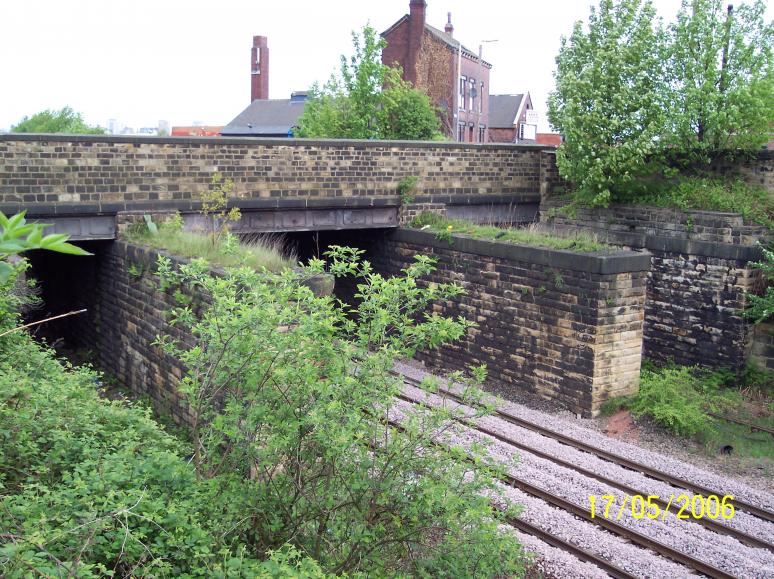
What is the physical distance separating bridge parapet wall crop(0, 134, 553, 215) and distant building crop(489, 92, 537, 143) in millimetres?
37064

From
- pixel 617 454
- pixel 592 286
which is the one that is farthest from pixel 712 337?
pixel 617 454

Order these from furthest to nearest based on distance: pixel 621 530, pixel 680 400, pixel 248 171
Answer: pixel 248 171
pixel 680 400
pixel 621 530

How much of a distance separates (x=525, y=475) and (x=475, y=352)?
566 centimetres

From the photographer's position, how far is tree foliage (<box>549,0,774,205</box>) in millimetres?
17438

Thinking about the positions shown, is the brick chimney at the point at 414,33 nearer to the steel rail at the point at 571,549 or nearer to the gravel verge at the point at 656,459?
the gravel verge at the point at 656,459

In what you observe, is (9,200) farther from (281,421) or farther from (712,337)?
(712,337)

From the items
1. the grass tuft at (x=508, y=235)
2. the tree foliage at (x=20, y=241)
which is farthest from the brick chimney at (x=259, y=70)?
the tree foliage at (x=20, y=241)

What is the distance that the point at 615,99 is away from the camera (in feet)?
59.9

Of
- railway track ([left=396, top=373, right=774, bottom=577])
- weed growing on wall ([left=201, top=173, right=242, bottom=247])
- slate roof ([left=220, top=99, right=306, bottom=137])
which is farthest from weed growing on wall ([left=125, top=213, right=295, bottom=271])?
A: slate roof ([left=220, top=99, right=306, bottom=137])

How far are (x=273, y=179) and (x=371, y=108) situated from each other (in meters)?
13.7

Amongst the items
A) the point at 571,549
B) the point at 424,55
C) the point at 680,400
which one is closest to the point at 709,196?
the point at 680,400

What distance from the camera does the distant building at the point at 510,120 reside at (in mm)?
57562

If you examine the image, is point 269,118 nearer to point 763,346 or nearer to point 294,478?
point 763,346

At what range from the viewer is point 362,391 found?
17.3ft
